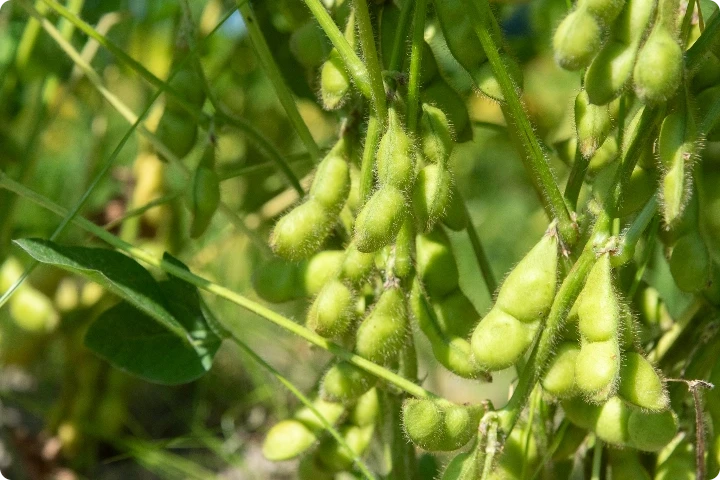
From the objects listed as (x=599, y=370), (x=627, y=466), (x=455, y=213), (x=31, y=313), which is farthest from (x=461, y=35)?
(x=31, y=313)

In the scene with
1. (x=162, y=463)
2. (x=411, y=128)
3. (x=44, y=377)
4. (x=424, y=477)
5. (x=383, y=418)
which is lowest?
(x=44, y=377)

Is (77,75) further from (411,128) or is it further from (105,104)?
(411,128)

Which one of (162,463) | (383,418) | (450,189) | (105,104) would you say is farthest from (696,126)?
(105,104)

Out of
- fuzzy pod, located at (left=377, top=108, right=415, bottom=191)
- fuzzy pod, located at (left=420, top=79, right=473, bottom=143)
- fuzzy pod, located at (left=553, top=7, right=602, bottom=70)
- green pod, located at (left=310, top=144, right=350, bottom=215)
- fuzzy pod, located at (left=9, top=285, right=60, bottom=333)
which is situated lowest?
fuzzy pod, located at (left=9, top=285, right=60, bottom=333)

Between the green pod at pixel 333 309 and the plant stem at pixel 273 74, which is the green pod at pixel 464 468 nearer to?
the green pod at pixel 333 309

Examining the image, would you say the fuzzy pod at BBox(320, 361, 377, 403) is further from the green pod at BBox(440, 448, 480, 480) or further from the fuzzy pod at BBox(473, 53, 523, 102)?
the fuzzy pod at BBox(473, 53, 523, 102)

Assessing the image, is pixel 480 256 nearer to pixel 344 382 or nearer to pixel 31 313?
pixel 344 382

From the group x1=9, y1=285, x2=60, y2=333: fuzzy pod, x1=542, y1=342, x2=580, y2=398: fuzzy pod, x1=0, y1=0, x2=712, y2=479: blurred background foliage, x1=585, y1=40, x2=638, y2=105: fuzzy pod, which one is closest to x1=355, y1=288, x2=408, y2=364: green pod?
x1=542, y1=342, x2=580, y2=398: fuzzy pod
